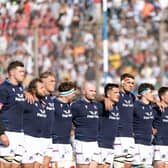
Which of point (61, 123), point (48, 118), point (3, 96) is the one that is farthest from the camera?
point (61, 123)

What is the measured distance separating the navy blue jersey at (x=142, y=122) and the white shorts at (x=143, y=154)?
0.33ft

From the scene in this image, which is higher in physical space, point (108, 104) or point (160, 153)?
point (108, 104)

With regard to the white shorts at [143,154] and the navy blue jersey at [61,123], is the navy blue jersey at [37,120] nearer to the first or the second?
the navy blue jersey at [61,123]

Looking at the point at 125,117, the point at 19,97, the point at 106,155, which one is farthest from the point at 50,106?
the point at 125,117

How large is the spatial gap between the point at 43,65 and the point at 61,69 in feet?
1.67

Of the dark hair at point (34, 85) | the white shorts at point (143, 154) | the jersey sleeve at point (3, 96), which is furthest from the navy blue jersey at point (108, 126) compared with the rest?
the jersey sleeve at point (3, 96)

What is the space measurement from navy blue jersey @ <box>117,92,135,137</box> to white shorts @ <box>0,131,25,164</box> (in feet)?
8.55

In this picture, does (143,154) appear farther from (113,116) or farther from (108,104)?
(108,104)

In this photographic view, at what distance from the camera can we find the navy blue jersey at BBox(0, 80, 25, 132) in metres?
14.9

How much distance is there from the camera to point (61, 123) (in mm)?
16141

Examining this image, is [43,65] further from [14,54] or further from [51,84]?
[51,84]

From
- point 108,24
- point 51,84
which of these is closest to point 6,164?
point 51,84

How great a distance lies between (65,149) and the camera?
16.2 meters

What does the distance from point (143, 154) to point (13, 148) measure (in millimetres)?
3462
